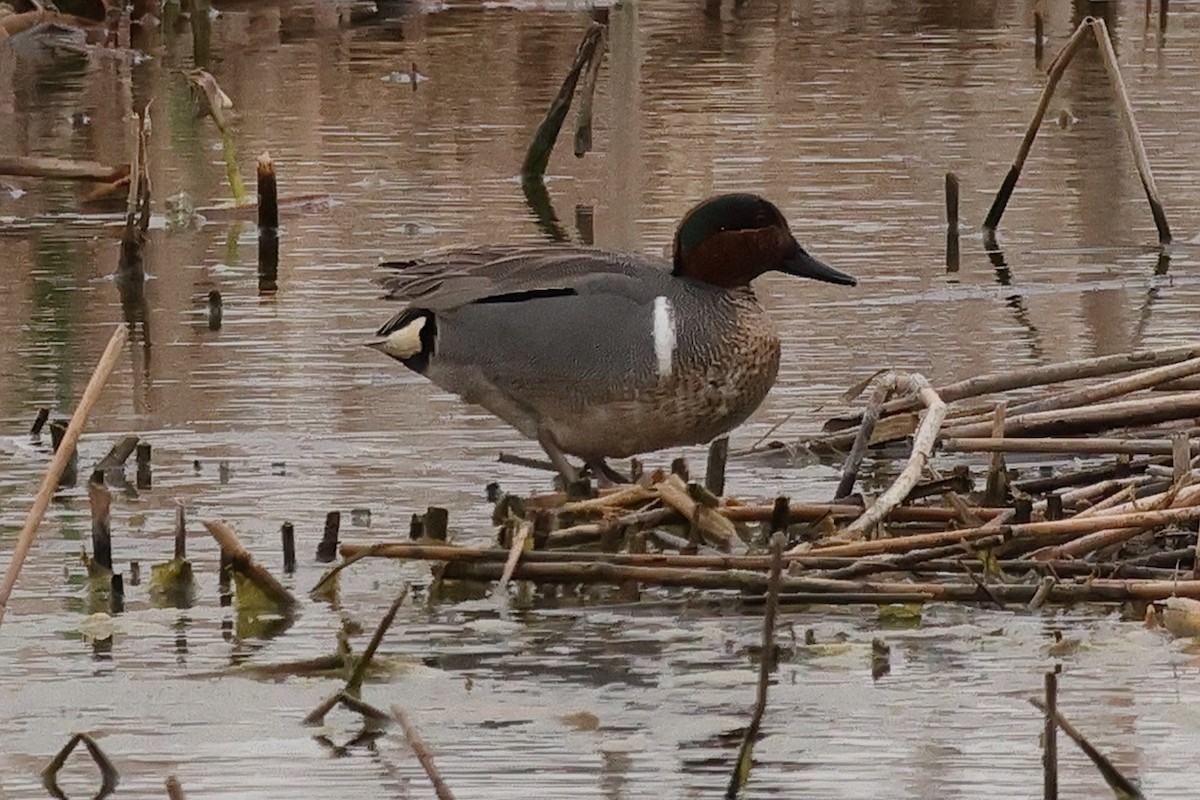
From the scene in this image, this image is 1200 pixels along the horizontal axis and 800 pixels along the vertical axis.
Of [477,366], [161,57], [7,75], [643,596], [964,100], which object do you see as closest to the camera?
[643,596]

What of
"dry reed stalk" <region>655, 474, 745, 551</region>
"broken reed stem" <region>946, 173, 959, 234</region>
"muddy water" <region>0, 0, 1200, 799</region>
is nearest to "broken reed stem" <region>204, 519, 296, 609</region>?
"muddy water" <region>0, 0, 1200, 799</region>

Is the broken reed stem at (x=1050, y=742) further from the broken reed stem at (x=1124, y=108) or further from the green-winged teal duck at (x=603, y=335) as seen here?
→ the broken reed stem at (x=1124, y=108)

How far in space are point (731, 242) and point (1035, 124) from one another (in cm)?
356

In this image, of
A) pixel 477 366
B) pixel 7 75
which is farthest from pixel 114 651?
pixel 7 75

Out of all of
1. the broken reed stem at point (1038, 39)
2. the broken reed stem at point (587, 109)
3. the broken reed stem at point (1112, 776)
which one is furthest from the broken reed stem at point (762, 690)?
the broken reed stem at point (1038, 39)

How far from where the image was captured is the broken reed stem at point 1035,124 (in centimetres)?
937

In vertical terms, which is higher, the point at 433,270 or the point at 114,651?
the point at 433,270

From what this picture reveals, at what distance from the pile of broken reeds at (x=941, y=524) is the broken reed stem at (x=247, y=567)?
16 cm

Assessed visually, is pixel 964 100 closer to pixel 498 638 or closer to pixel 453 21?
pixel 453 21

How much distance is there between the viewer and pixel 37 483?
21.2 feet

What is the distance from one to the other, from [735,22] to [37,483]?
14.2m

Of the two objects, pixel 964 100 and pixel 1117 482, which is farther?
pixel 964 100

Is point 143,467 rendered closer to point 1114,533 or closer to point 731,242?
point 731,242

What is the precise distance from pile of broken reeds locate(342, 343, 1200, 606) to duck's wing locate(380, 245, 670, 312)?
508 mm
